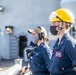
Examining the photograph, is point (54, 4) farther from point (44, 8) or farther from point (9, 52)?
point (9, 52)

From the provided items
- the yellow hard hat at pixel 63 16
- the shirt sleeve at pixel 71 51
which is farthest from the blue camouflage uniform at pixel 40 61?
the shirt sleeve at pixel 71 51

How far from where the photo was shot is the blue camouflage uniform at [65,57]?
381 cm

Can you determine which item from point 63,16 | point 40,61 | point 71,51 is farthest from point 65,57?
point 40,61

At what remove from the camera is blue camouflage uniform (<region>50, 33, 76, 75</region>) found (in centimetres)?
381

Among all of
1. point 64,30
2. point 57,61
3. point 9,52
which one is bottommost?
point 9,52

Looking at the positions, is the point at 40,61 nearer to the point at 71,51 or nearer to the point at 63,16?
the point at 63,16

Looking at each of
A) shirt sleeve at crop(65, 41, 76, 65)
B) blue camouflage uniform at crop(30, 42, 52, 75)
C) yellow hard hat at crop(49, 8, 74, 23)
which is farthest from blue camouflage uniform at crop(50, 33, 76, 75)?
blue camouflage uniform at crop(30, 42, 52, 75)

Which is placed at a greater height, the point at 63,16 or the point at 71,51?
the point at 63,16

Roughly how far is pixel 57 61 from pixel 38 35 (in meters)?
1.44

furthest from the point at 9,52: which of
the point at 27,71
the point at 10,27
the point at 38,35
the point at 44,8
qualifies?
the point at 38,35

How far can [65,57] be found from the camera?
3.88 m

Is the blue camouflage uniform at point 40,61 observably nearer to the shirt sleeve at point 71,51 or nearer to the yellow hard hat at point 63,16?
the yellow hard hat at point 63,16

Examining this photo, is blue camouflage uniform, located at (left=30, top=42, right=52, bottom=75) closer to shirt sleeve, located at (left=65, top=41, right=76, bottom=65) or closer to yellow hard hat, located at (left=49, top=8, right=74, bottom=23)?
yellow hard hat, located at (left=49, top=8, right=74, bottom=23)

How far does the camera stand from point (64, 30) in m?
4.04
